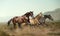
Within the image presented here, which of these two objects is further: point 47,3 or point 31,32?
point 47,3

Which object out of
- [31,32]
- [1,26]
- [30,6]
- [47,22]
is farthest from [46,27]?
[1,26]

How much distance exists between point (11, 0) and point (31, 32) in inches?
26.1

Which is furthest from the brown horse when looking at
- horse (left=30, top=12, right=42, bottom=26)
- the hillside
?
the hillside

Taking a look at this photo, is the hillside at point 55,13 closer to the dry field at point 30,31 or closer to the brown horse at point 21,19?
the dry field at point 30,31

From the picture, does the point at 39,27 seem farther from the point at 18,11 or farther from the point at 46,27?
the point at 18,11

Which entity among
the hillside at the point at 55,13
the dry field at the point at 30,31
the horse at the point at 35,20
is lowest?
the dry field at the point at 30,31

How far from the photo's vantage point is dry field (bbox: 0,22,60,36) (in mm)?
2865

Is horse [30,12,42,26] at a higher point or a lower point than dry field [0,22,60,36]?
higher

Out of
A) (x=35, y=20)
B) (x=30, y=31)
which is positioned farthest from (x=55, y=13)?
(x=30, y=31)

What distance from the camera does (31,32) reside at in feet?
9.47

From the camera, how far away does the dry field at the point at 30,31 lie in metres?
2.87

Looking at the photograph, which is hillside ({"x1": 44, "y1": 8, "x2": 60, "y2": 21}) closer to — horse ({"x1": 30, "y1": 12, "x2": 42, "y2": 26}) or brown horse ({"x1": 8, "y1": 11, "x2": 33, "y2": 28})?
horse ({"x1": 30, "y1": 12, "x2": 42, "y2": 26})

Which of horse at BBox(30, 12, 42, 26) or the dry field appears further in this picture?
horse at BBox(30, 12, 42, 26)

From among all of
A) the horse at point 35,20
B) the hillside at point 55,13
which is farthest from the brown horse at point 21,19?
the hillside at point 55,13
